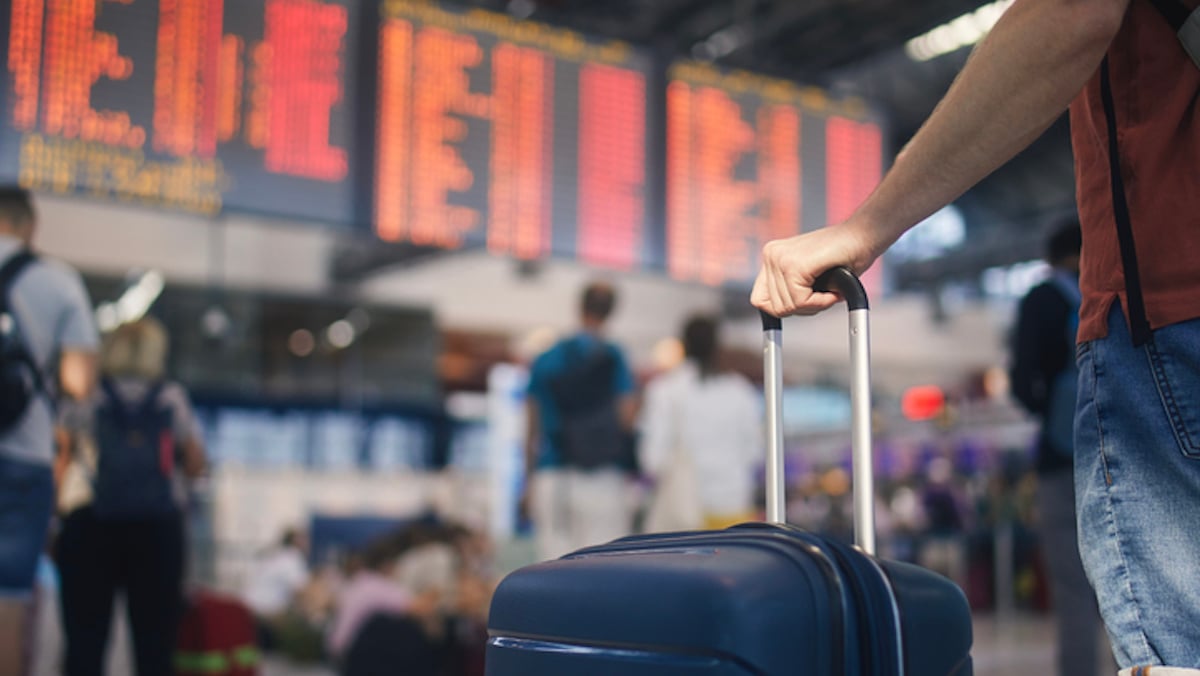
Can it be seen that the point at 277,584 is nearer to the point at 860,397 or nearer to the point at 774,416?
the point at 774,416

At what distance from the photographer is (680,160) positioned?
18.5 feet

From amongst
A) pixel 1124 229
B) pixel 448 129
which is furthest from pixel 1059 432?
pixel 448 129

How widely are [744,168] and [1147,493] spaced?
4.94 m

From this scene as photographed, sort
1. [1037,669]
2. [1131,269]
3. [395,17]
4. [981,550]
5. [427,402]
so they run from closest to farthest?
[1131,269] < [395,17] < [1037,669] < [981,550] < [427,402]

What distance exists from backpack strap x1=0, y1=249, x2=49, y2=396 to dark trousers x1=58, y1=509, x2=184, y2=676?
37.8 inches

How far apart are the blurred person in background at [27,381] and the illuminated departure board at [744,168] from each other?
2.94 metres

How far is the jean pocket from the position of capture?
921mm

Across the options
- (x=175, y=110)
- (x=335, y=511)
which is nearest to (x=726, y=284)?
(x=175, y=110)

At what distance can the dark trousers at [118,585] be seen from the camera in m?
3.83

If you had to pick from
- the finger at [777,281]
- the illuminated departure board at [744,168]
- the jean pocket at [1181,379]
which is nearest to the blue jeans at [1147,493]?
the jean pocket at [1181,379]

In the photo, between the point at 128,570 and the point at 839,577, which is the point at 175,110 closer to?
the point at 128,570

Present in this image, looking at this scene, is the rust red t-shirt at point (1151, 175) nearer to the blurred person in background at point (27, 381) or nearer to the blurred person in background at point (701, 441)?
the blurred person in background at point (27, 381)

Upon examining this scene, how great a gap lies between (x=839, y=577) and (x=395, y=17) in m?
4.34

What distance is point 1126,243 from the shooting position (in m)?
0.98
